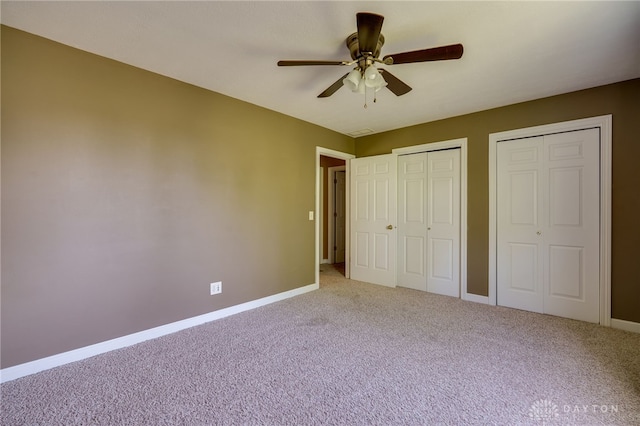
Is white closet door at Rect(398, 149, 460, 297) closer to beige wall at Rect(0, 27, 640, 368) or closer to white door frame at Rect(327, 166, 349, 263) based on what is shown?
beige wall at Rect(0, 27, 640, 368)

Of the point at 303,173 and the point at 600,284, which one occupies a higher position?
the point at 303,173

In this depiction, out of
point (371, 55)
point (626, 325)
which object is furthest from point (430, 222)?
point (371, 55)

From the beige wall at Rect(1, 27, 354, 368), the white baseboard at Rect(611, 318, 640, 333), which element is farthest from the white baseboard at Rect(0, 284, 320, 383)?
the white baseboard at Rect(611, 318, 640, 333)

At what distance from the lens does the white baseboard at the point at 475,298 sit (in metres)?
3.51

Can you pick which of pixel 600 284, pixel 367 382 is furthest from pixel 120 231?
pixel 600 284

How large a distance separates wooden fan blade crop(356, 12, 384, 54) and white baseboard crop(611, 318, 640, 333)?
3.43 m

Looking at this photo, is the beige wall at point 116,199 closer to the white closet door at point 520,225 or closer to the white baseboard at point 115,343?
the white baseboard at point 115,343

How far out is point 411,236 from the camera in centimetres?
419

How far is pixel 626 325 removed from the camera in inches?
106

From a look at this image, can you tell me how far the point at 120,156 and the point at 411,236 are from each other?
364 cm

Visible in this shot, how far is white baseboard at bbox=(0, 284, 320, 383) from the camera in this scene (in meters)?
1.96

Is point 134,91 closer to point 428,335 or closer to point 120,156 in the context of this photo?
point 120,156

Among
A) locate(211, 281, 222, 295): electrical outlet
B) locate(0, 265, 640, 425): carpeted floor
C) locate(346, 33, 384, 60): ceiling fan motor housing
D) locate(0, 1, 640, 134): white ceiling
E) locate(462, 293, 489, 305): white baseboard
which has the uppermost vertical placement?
locate(0, 1, 640, 134): white ceiling

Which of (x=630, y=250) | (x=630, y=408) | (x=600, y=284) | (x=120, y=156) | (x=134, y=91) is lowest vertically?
(x=630, y=408)
